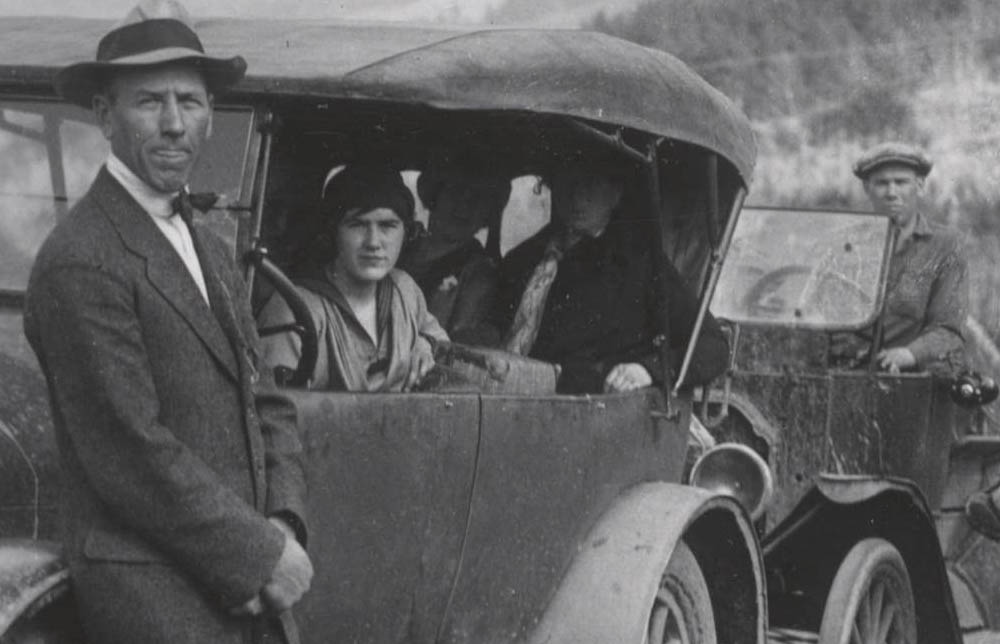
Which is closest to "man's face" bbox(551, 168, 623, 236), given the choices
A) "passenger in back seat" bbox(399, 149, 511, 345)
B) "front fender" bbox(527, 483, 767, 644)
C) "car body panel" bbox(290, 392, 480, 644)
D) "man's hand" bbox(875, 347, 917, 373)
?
"passenger in back seat" bbox(399, 149, 511, 345)

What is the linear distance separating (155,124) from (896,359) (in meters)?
4.85

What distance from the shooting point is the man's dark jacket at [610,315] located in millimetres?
5461

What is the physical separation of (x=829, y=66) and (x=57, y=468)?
15.5m

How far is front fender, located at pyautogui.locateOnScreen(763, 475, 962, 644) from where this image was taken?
21.5 feet

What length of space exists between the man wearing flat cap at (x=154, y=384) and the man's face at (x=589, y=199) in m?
2.11

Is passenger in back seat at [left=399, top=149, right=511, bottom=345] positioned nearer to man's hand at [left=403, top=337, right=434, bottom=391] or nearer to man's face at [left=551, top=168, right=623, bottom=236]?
man's face at [left=551, top=168, right=623, bottom=236]

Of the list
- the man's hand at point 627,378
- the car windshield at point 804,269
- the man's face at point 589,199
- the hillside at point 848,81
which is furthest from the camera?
the hillside at point 848,81

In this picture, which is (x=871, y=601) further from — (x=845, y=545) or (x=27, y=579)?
(x=27, y=579)

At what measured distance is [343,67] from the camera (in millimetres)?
A: 4215

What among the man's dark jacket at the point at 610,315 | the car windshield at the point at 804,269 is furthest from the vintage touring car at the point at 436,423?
the car windshield at the point at 804,269

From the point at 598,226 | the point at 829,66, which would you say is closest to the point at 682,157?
the point at 598,226

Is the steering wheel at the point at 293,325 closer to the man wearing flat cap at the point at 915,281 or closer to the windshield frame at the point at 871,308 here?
the windshield frame at the point at 871,308

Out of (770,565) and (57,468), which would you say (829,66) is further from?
(57,468)

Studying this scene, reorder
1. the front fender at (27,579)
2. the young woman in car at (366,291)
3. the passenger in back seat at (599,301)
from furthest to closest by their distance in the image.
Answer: the passenger in back seat at (599,301) → the young woman in car at (366,291) → the front fender at (27,579)
